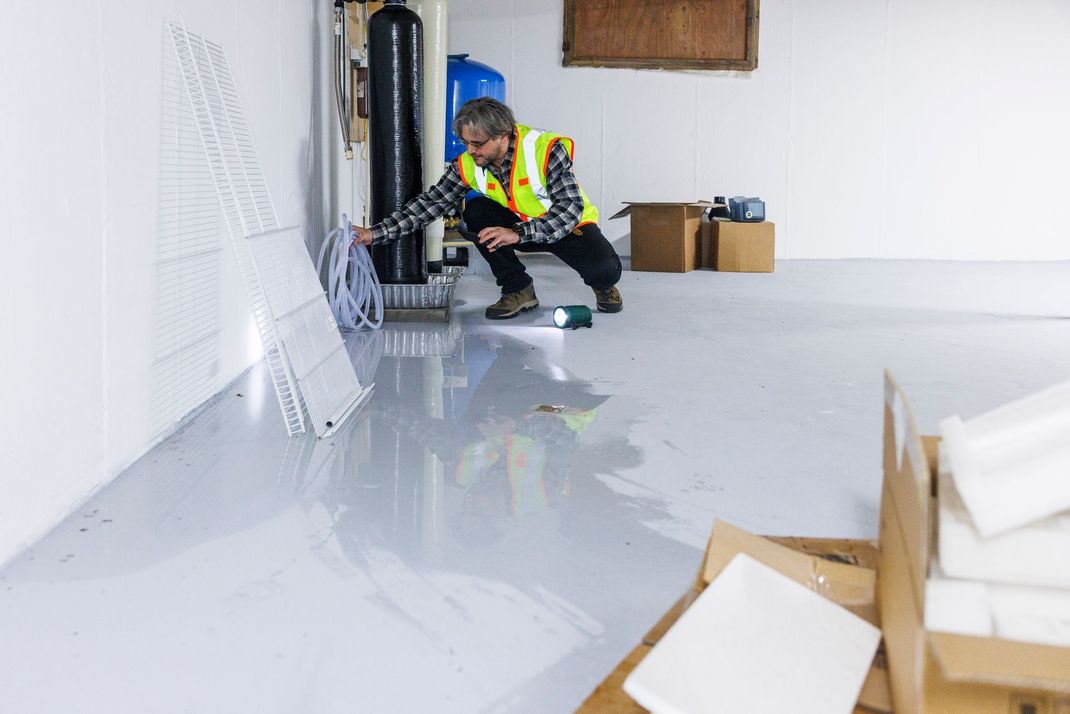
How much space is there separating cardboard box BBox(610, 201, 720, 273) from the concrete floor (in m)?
2.66

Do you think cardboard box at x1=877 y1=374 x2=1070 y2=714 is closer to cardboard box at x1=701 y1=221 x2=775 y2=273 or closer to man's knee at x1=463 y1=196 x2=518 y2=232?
man's knee at x1=463 y1=196 x2=518 y2=232

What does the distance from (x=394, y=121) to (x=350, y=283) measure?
0.73 m

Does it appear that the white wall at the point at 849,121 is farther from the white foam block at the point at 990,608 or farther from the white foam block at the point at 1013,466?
the white foam block at the point at 990,608

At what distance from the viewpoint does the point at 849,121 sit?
25.5ft

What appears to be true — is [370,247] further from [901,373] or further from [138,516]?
[138,516]

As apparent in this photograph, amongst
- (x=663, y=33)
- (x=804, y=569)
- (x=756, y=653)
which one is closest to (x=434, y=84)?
(x=663, y=33)

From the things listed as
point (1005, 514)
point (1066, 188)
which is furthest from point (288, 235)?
point (1066, 188)

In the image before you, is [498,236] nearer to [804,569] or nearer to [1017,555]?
[804,569]

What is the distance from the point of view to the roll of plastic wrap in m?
4.43

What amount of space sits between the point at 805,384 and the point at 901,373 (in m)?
0.41

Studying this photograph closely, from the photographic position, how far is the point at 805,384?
3.37 m

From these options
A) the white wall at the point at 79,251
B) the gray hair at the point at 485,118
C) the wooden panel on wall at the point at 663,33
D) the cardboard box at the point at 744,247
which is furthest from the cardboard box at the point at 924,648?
the wooden panel on wall at the point at 663,33

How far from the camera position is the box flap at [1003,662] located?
779 millimetres

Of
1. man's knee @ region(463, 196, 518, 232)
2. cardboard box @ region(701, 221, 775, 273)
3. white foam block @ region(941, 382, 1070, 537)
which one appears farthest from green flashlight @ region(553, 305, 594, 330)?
white foam block @ region(941, 382, 1070, 537)
